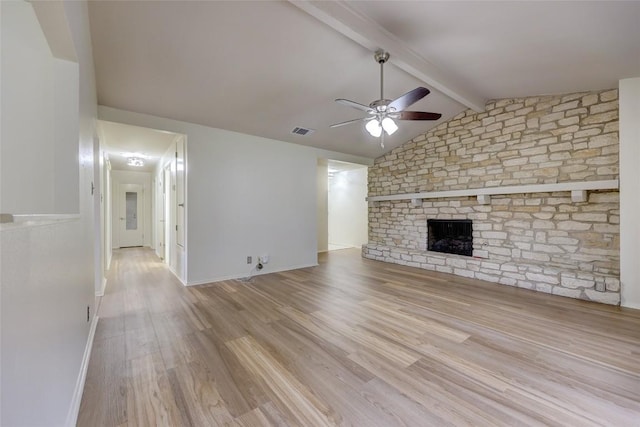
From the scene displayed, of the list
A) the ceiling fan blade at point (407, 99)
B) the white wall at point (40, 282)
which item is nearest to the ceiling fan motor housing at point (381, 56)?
the ceiling fan blade at point (407, 99)

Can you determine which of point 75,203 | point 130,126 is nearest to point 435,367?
point 75,203

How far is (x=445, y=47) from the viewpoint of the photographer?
290 cm

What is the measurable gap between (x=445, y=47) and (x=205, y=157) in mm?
3458

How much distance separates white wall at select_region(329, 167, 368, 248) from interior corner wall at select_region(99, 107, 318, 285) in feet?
9.81

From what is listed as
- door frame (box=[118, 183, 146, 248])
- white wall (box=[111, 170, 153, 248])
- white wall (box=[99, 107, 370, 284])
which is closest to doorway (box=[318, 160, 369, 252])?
white wall (box=[99, 107, 370, 284])

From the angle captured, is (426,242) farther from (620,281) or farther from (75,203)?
(75,203)

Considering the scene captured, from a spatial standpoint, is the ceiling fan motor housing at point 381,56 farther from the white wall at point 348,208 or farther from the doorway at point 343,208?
the white wall at point 348,208

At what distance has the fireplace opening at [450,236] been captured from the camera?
485cm

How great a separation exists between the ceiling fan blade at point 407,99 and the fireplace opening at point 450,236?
309 cm

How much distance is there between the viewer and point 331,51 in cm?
287

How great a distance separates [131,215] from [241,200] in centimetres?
601

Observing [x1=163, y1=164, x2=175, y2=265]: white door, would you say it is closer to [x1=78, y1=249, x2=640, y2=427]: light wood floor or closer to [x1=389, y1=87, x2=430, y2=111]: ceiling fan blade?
[x1=78, y1=249, x2=640, y2=427]: light wood floor

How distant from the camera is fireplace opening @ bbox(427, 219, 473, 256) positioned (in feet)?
15.9

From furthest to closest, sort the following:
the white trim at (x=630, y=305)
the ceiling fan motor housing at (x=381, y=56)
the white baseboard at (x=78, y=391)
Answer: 1. the white trim at (x=630, y=305)
2. the ceiling fan motor housing at (x=381, y=56)
3. the white baseboard at (x=78, y=391)
